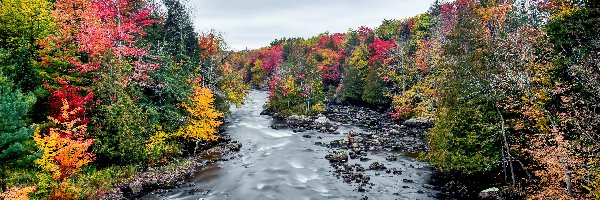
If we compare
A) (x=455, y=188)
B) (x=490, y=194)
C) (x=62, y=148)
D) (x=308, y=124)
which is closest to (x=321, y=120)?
(x=308, y=124)

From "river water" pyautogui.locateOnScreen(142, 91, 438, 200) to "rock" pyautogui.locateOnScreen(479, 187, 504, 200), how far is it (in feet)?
9.28

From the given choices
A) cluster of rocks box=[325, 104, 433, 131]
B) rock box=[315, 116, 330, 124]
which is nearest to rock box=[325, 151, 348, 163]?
cluster of rocks box=[325, 104, 433, 131]

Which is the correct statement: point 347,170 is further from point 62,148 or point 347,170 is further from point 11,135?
point 11,135

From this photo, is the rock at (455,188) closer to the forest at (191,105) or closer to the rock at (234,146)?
the forest at (191,105)

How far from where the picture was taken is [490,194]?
73.2 feet

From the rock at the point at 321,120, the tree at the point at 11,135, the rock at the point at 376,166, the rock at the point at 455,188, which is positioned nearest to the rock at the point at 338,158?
the rock at the point at 376,166

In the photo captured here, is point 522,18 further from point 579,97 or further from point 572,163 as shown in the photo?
point 572,163

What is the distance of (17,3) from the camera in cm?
2783

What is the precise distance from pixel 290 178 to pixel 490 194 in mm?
14127

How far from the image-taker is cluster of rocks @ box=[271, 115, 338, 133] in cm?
4861

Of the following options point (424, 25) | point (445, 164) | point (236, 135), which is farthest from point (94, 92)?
point (424, 25)

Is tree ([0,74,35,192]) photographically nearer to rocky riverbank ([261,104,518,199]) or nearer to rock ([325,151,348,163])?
rocky riverbank ([261,104,518,199])

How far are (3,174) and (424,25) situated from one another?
76116 millimetres

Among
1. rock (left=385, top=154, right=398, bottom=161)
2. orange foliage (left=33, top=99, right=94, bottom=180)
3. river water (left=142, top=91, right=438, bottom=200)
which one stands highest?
orange foliage (left=33, top=99, right=94, bottom=180)
